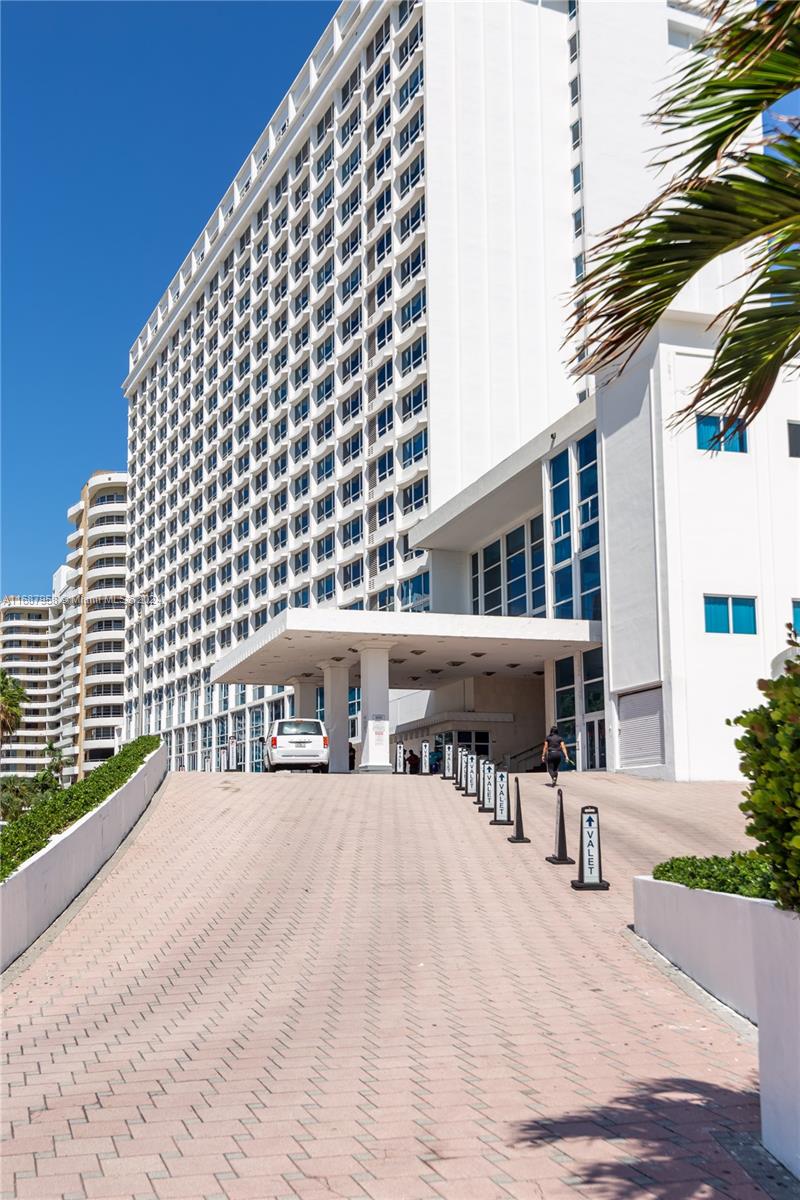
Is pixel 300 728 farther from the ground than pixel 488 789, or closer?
farther from the ground

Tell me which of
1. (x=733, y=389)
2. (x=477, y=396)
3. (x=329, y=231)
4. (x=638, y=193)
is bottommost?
(x=733, y=389)

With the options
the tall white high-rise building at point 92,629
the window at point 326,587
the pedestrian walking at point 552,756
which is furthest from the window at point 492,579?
the tall white high-rise building at point 92,629

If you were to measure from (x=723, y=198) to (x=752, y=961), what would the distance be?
555 centimetres

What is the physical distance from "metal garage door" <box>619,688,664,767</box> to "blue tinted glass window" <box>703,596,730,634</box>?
6.62 ft

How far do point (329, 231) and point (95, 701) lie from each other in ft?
185

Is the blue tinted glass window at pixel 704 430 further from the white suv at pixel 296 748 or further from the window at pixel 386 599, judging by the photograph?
the window at pixel 386 599

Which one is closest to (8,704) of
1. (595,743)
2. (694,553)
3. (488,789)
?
(595,743)

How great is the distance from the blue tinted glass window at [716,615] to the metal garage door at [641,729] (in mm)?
2019

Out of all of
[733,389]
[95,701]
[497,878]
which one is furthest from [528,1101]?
[95,701]

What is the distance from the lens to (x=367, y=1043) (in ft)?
25.5

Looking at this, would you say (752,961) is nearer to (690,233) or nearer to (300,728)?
(690,233)

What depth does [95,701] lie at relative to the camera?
107500 mm

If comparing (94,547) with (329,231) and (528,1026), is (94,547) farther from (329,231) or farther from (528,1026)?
(528,1026)

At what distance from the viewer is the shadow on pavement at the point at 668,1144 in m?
5.23
